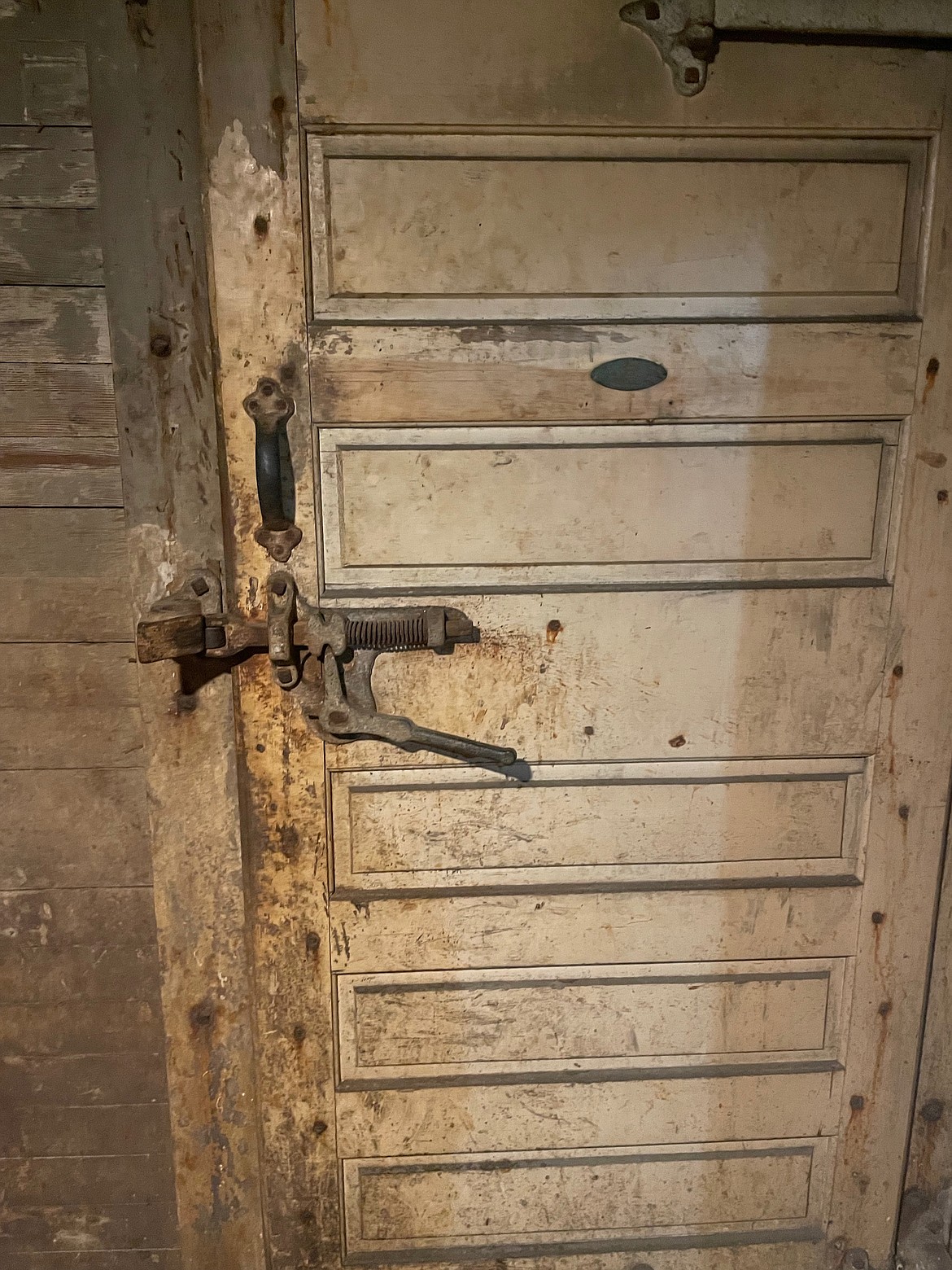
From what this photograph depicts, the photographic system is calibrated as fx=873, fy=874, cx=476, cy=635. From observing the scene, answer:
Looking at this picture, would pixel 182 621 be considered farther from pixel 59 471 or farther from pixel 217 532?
pixel 59 471

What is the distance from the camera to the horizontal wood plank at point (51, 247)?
102cm

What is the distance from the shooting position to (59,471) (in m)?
1.09

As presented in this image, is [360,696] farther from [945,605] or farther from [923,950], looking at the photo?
[923,950]

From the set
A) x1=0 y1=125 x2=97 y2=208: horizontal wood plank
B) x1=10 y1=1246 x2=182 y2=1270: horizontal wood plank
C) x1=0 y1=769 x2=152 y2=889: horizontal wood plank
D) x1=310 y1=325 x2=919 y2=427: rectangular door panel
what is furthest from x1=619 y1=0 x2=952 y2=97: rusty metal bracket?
x1=10 y1=1246 x2=182 y2=1270: horizontal wood plank

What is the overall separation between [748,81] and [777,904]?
3.50 ft

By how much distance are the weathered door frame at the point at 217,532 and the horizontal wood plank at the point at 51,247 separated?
0.03 meters

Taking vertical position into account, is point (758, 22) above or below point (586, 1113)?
above

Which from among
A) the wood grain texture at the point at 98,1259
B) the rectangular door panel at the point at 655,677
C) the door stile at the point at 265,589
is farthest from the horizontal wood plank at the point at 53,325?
the wood grain texture at the point at 98,1259

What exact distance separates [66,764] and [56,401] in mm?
470

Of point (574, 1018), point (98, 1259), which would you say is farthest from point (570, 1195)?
point (98, 1259)

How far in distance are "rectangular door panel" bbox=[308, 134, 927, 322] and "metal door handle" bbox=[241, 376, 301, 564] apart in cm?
12

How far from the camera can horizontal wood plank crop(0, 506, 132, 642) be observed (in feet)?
3.61

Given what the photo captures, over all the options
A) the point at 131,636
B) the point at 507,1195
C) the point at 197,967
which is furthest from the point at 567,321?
the point at 507,1195

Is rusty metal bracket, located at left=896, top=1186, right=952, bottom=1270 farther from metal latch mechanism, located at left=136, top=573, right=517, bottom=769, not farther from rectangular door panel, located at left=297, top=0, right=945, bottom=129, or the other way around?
rectangular door panel, located at left=297, top=0, right=945, bottom=129
